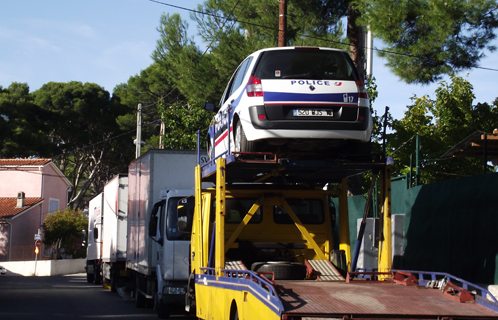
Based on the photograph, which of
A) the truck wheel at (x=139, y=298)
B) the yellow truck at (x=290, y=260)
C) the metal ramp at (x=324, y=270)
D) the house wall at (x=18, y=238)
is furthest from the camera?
the house wall at (x=18, y=238)

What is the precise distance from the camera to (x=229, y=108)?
362 inches

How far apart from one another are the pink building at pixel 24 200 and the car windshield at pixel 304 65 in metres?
42.7

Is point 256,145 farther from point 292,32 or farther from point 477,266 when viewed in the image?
point 292,32

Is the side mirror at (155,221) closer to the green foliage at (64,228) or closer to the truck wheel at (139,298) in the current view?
the truck wheel at (139,298)

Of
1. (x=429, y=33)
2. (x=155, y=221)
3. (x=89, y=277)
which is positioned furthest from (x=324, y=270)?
(x=89, y=277)

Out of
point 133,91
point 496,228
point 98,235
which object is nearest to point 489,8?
point 496,228

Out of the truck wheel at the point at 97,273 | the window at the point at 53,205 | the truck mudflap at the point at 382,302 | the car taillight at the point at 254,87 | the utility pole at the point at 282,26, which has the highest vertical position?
the utility pole at the point at 282,26

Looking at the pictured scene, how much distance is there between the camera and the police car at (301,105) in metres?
8.09

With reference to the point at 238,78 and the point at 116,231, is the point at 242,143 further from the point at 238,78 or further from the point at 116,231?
the point at 116,231

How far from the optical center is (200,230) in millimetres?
9359

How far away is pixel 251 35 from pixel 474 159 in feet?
24.1

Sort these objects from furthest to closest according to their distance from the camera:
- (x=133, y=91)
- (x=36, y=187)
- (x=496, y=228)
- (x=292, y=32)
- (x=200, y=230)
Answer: (x=36, y=187), (x=133, y=91), (x=292, y=32), (x=496, y=228), (x=200, y=230)

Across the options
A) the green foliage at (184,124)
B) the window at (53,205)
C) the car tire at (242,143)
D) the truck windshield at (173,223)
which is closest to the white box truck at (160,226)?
the truck windshield at (173,223)

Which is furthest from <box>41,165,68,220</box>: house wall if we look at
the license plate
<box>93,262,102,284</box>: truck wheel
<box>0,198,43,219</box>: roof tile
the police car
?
the license plate
